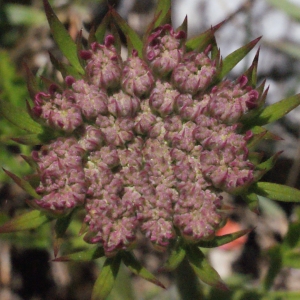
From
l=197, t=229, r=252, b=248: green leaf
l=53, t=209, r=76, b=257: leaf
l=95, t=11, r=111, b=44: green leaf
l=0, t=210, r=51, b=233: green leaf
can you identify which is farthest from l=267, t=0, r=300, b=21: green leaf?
l=0, t=210, r=51, b=233: green leaf

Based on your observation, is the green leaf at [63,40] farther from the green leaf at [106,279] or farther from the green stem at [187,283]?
the green stem at [187,283]

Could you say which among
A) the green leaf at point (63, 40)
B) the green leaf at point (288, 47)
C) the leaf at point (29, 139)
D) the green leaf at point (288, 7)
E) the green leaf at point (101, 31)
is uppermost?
the green leaf at point (288, 7)

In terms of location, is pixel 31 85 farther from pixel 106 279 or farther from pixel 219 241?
pixel 219 241

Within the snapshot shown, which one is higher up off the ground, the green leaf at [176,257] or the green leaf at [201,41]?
the green leaf at [201,41]

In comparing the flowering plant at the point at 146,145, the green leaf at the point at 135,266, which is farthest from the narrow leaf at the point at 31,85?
the green leaf at the point at 135,266

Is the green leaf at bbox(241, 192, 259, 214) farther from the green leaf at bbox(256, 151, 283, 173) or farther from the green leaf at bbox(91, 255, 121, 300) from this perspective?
the green leaf at bbox(91, 255, 121, 300)

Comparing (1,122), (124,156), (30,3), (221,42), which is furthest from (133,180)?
(30,3)
